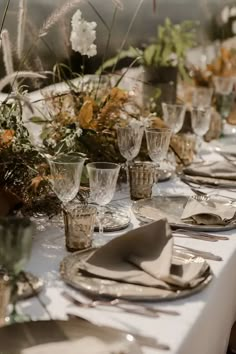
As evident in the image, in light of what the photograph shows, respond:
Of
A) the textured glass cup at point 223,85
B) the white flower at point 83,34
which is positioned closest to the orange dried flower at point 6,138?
the white flower at point 83,34

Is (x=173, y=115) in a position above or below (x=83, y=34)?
below

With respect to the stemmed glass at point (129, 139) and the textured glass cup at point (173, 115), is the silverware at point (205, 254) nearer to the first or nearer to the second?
the stemmed glass at point (129, 139)

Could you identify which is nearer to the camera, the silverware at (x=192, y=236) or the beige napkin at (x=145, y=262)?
the beige napkin at (x=145, y=262)

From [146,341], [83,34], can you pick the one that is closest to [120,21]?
[83,34]

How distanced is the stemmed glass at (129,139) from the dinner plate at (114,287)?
0.58 metres

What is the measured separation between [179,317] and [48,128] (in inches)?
37.0

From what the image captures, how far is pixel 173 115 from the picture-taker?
220 centimetres

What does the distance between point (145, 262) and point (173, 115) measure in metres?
1.07

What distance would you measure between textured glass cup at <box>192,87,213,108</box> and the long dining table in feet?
4.08

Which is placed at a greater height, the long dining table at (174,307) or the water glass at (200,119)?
the water glass at (200,119)

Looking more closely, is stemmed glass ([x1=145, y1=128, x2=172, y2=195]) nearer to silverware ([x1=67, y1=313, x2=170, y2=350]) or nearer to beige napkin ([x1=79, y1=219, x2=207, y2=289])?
beige napkin ([x1=79, y1=219, x2=207, y2=289])

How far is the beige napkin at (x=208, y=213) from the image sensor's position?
Answer: 5.00 ft

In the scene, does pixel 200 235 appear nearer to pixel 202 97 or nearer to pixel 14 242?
pixel 14 242

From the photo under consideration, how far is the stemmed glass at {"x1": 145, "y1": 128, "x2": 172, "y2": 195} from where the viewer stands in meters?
1.79
